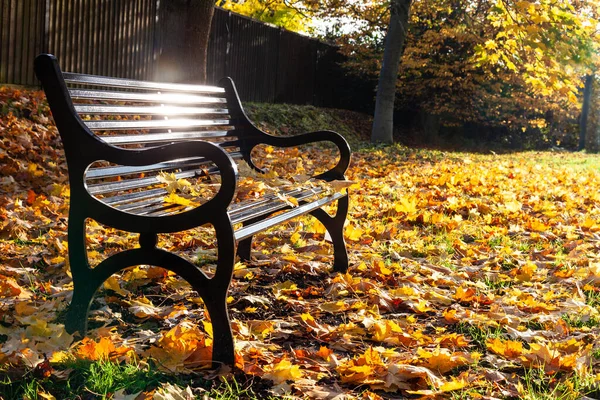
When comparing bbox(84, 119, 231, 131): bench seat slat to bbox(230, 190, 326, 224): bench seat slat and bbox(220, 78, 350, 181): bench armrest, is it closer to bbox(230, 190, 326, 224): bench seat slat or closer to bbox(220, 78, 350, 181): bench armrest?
bbox(220, 78, 350, 181): bench armrest

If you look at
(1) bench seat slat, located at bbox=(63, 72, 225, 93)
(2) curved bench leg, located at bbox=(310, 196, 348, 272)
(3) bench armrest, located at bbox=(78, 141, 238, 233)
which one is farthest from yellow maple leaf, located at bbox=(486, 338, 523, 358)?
(1) bench seat slat, located at bbox=(63, 72, 225, 93)

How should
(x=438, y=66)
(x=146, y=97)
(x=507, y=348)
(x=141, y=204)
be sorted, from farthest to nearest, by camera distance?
(x=438, y=66)
(x=146, y=97)
(x=141, y=204)
(x=507, y=348)

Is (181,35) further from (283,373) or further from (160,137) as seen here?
(283,373)

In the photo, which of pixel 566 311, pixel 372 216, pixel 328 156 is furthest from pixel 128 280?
pixel 328 156

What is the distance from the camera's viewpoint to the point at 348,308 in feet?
9.98

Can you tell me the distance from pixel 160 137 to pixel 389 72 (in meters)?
12.0

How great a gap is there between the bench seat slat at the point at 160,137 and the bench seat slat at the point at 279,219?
76 cm

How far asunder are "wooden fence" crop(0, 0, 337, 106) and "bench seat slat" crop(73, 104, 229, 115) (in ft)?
20.9

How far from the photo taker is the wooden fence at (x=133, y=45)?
9.53m

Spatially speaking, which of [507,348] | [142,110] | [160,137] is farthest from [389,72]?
[507,348]

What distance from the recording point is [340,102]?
2080 centimetres

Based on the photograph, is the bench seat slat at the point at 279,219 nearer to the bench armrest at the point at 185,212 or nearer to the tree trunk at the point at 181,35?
the bench armrest at the point at 185,212

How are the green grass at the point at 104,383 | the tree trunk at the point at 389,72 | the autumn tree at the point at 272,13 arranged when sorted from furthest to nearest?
the autumn tree at the point at 272,13
the tree trunk at the point at 389,72
the green grass at the point at 104,383

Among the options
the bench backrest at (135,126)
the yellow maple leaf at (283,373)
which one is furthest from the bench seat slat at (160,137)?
the yellow maple leaf at (283,373)
